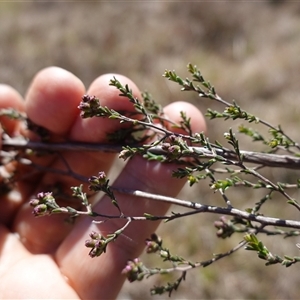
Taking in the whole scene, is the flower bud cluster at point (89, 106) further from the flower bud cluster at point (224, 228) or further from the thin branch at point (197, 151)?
the flower bud cluster at point (224, 228)

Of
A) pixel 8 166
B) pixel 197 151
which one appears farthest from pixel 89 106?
pixel 8 166

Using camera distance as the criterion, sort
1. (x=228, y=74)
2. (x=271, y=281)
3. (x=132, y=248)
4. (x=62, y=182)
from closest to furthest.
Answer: (x=132, y=248)
(x=62, y=182)
(x=271, y=281)
(x=228, y=74)

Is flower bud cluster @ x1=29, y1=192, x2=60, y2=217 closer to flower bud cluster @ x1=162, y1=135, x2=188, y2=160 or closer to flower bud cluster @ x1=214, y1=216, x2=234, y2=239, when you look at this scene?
flower bud cluster @ x1=162, y1=135, x2=188, y2=160

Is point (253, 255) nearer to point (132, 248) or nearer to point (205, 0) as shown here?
point (132, 248)

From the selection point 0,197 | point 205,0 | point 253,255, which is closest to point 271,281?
point 253,255

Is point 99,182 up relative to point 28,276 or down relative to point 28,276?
up

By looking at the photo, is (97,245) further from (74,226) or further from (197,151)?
(74,226)

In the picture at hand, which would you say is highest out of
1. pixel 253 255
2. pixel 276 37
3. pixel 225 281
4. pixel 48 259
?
pixel 276 37
